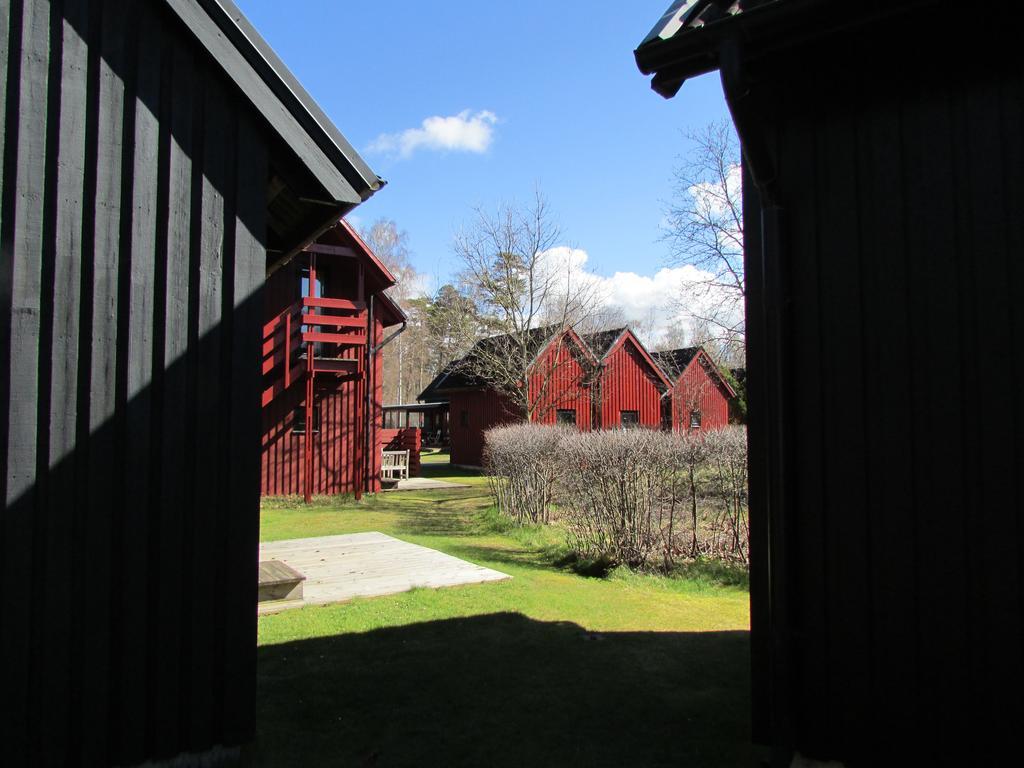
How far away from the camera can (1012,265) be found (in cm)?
300

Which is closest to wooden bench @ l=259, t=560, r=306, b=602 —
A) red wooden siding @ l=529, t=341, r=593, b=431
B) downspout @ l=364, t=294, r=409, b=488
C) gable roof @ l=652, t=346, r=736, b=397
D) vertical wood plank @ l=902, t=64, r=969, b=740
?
vertical wood plank @ l=902, t=64, r=969, b=740

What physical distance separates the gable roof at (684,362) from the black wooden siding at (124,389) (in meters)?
28.0

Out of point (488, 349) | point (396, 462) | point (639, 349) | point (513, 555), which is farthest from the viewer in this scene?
point (639, 349)

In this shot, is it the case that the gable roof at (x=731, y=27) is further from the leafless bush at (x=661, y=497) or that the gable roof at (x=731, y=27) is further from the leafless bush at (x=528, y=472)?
the leafless bush at (x=528, y=472)

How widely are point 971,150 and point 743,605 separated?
5.02m

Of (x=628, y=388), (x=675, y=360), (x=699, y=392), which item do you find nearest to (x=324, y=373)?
(x=628, y=388)

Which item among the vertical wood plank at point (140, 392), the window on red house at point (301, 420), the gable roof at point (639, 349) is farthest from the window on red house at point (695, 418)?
the vertical wood plank at point (140, 392)

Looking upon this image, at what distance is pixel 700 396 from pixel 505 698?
27.7 m

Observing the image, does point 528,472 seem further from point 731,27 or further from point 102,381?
point 731,27

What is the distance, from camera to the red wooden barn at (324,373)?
52.9 ft

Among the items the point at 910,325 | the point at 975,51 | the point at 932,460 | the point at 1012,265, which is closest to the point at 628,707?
the point at 932,460

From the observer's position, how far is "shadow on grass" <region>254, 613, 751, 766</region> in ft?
12.4

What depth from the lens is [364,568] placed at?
8.22m

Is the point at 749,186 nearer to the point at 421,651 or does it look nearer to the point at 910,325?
the point at 910,325
